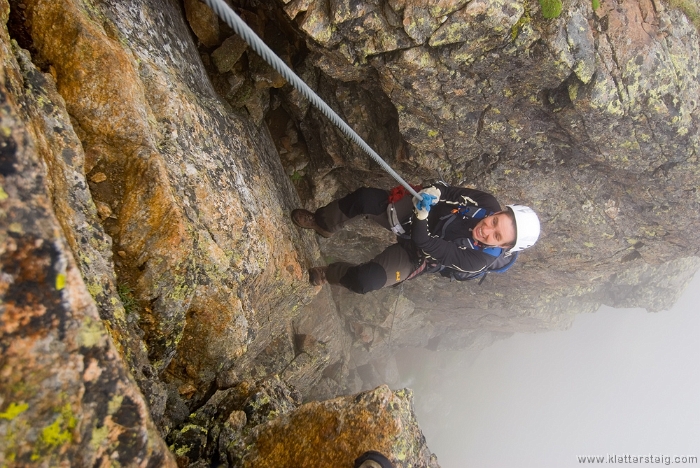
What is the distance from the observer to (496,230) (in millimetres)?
8461

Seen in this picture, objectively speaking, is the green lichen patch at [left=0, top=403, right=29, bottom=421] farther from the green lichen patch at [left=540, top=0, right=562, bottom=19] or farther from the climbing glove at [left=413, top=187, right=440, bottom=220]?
the green lichen patch at [left=540, top=0, right=562, bottom=19]

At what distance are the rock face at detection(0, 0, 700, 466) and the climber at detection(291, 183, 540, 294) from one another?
113 centimetres

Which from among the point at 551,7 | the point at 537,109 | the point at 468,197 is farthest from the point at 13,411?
the point at 537,109

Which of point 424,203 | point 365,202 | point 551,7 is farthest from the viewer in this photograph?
point 365,202

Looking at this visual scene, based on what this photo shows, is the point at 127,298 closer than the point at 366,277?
Yes

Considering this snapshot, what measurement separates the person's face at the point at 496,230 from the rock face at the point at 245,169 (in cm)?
251

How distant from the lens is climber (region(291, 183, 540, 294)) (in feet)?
28.1

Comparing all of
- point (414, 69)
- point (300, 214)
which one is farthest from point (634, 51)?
point (300, 214)

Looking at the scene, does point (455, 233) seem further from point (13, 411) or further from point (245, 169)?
point (13, 411)

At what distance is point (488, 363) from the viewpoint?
66750 millimetres

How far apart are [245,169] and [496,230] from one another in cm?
545

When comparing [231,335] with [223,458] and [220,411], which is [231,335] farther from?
[223,458]

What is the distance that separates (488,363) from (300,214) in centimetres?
6560

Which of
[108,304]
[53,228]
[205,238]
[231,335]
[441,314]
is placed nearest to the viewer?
[53,228]
